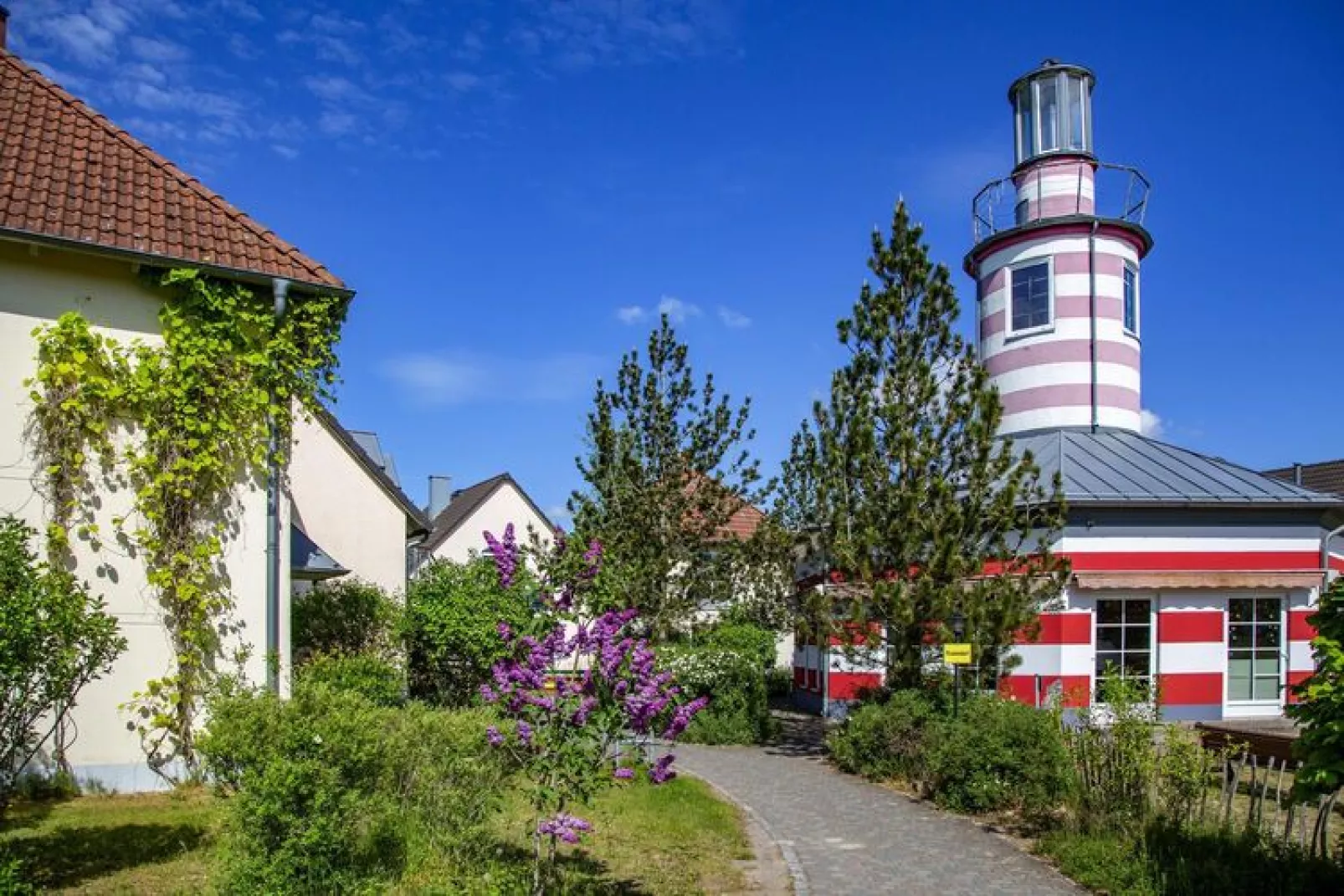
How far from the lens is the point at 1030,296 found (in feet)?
66.4

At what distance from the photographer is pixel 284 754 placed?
5.75 metres

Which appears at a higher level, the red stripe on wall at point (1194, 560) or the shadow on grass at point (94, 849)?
the red stripe on wall at point (1194, 560)

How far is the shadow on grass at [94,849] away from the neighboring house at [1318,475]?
28.2 meters

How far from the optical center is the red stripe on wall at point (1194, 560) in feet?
54.2

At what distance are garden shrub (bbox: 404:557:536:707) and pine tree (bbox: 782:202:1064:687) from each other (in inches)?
196

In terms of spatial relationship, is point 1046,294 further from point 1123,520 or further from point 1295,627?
point 1295,627

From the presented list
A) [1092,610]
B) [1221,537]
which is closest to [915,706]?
[1092,610]

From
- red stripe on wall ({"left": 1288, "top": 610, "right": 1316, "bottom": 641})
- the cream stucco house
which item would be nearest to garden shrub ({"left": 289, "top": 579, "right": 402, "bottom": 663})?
the cream stucco house

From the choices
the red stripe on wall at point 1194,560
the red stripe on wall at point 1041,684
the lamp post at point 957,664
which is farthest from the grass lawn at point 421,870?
the red stripe on wall at point 1194,560

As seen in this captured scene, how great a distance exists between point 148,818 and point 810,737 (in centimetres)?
1181

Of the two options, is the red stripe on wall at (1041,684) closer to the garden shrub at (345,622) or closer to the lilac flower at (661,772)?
the garden shrub at (345,622)

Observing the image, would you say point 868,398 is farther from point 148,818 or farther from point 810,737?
point 148,818

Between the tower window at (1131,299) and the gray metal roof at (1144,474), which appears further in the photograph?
the tower window at (1131,299)

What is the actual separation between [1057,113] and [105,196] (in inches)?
702
